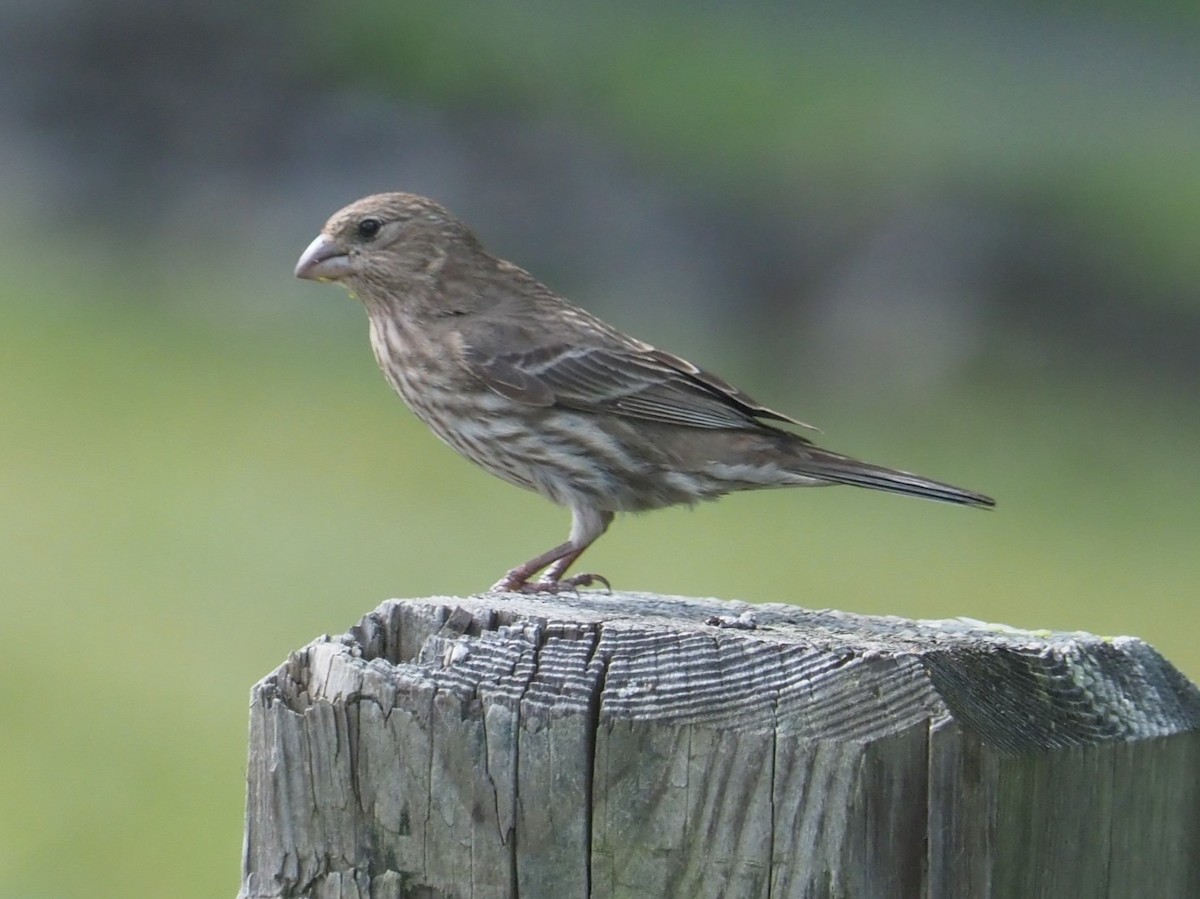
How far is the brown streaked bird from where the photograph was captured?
527 centimetres

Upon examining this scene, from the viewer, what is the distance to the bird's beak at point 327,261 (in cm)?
590

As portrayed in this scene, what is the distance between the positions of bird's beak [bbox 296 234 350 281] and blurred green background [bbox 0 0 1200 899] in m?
3.16

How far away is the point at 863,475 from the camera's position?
516 cm

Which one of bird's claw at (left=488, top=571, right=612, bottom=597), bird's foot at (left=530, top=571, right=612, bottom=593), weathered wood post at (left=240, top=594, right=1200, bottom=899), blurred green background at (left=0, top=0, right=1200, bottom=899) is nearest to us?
weathered wood post at (left=240, top=594, right=1200, bottom=899)

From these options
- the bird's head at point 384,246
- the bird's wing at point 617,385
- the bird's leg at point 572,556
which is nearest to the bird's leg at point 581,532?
the bird's leg at point 572,556

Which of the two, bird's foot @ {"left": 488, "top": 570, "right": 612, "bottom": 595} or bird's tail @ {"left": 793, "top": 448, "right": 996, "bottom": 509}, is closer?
bird's foot @ {"left": 488, "top": 570, "right": 612, "bottom": 595}

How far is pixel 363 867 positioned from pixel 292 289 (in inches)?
420

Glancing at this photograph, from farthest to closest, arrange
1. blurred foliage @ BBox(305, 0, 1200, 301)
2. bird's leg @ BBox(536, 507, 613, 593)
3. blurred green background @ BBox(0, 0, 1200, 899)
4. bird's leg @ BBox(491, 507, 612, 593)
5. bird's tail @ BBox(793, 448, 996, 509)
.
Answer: blurred foliage @ BBox(305, 0, 1200, 301), blurred green background @ BBox(0, 0, 1200, 899), bird's leg @ BBox(536, 507, 613, 593), bird's tail @ BBox(793, 448, 996, 509), bird's leg @ BBox(491, 507, 612, 593)

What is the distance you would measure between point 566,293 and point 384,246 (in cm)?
630

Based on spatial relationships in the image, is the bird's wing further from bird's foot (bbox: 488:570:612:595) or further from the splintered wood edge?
the splintered wood edge

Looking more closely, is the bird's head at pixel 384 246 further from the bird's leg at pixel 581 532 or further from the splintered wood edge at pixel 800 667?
the splintered wood edge at pixel 800 667

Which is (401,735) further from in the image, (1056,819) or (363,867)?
(1056,819)

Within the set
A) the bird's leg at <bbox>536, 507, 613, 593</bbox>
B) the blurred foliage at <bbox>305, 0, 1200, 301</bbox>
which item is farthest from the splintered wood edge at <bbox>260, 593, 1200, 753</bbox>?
the blurred foliage at <bbox>305, 0, 1200, 301</bbox>

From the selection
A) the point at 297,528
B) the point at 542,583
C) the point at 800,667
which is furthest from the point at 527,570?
the point at 297,528
